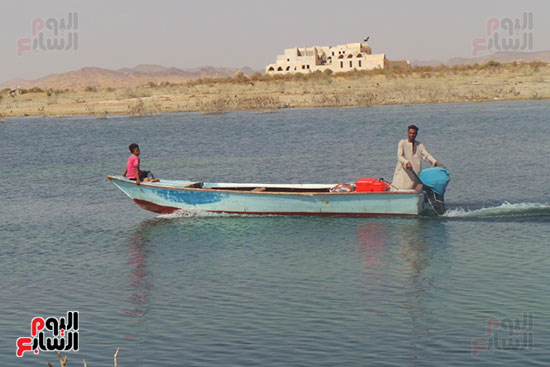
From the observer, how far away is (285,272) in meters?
14.3

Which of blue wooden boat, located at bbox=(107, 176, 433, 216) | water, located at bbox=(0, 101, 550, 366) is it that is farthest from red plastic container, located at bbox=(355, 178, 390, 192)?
water, located at bbox=(0, 101, 550, 366)

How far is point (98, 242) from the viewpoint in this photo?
17.8m

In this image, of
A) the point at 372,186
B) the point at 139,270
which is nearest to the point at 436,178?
the point at 372,186

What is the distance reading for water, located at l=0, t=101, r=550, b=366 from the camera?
1040 centimetres

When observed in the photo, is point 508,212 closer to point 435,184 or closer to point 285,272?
point 435,184

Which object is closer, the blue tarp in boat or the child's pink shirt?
the blue tarp in boat

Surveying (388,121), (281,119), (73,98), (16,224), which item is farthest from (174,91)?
(16,224)

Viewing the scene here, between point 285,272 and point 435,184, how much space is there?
5523 mm

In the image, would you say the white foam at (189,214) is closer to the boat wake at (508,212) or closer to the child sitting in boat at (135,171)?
the child sitting in boat at (135,171)

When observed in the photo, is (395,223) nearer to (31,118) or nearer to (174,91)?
(31,118)

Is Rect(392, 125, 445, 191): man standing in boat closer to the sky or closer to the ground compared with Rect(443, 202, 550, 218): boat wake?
closer to the sky

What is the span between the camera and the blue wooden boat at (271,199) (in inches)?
728

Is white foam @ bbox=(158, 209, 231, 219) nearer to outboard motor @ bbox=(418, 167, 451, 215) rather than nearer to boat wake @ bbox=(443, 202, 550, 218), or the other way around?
outboard motor @ bbox=(418, 167, 451, 215)

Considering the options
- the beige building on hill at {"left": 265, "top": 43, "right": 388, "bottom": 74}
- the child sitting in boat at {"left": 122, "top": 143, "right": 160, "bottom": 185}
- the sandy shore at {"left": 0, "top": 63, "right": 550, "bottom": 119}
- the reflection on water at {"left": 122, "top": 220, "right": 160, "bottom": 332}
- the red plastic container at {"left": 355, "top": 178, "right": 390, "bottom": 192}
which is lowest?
the reflection on water at {"left": 122, "top": 220, "right": 160, "bottom": 332}
